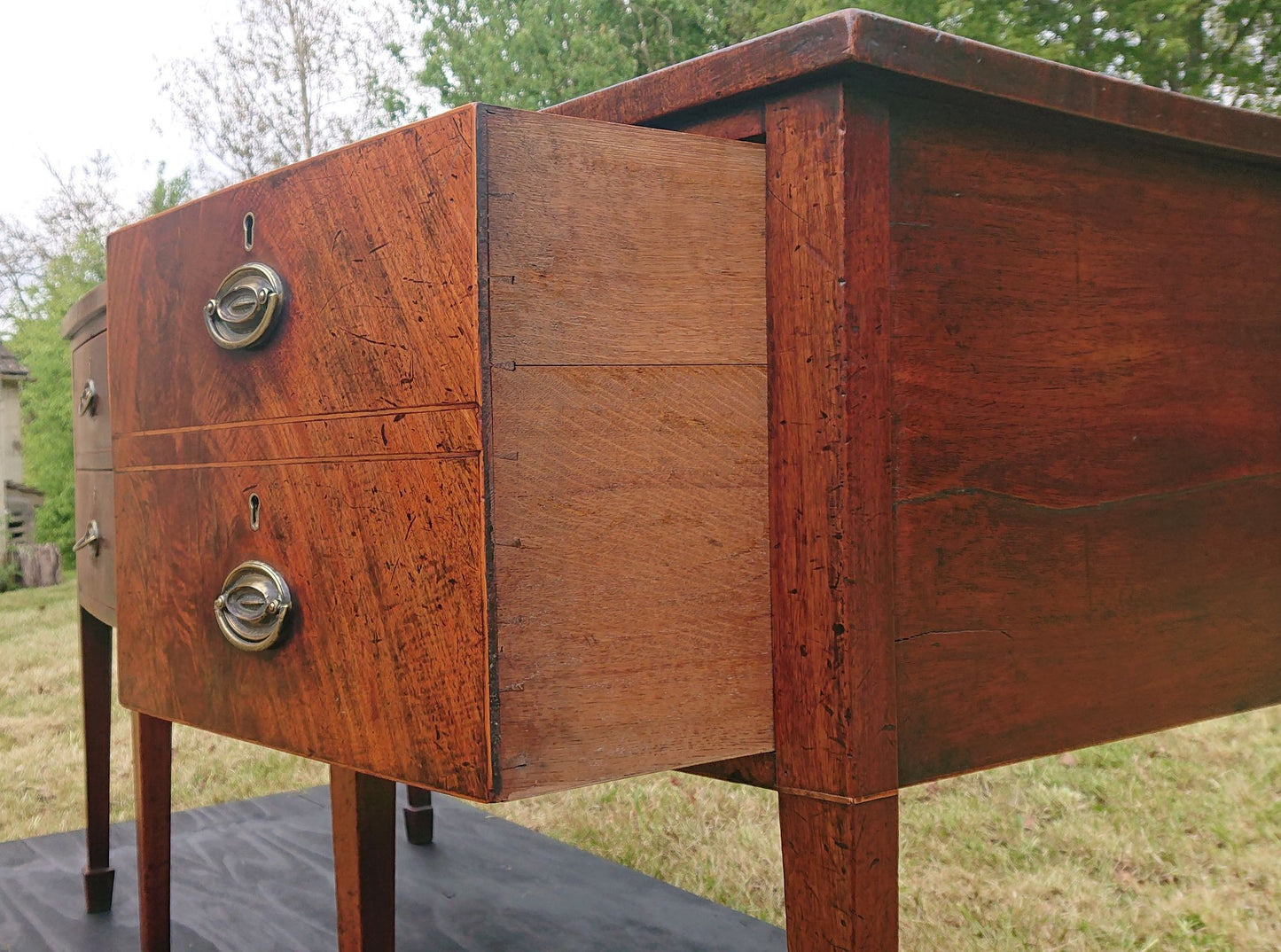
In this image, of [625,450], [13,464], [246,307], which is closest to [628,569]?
[625,450]

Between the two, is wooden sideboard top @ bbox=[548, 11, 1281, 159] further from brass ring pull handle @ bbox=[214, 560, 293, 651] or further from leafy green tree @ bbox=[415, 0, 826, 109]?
leafy green tree @ bbox=[415, 0, 826, 109]

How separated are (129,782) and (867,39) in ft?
11.1

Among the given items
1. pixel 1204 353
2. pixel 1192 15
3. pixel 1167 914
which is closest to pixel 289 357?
pixel 1204 353

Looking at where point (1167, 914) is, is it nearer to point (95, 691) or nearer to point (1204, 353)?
point (1204, 353)

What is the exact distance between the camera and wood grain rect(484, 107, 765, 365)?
0.71 meters

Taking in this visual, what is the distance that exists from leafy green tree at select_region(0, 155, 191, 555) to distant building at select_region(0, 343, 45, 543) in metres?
0.11

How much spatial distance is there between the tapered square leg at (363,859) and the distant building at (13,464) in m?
9.48

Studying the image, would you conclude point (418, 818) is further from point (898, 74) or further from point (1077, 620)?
point (898, 74)

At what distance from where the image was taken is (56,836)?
2354mm

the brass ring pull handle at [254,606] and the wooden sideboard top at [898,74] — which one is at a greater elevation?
the wooden sideboard top at [898,74]

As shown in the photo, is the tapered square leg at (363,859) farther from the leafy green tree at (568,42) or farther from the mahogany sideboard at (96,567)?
the leafy green tree at (568,42)

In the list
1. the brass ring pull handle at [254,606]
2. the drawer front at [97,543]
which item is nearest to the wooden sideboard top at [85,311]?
the drawer front at [97,543]

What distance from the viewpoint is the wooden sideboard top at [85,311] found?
146 centimetres

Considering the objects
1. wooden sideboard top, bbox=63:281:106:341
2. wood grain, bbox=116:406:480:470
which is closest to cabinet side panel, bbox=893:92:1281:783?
wood grain, bbox=116:406:480:470
